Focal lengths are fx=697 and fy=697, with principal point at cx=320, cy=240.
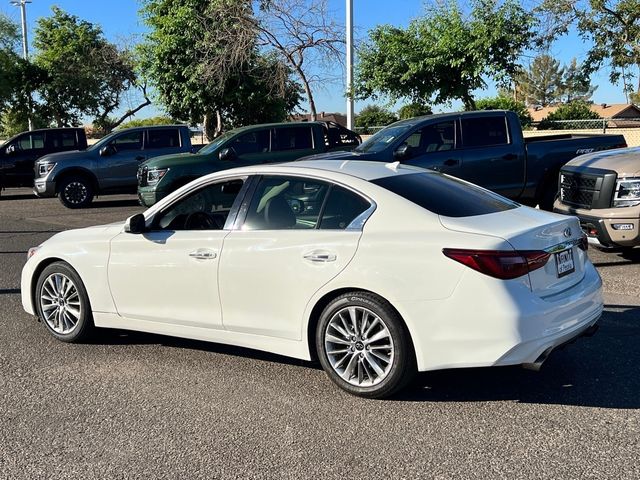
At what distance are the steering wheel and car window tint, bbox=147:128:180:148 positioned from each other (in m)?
12.3

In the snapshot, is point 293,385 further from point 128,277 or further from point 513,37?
point 513,37

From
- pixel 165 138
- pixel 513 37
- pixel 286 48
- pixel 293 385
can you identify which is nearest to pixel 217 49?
pixel 286 48

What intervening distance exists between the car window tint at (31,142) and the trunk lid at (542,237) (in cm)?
1783

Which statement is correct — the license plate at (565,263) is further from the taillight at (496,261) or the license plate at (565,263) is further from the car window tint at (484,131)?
the car window tint at (484,131)

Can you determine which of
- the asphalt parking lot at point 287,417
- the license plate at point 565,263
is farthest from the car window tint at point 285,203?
the license plate at point 565,263

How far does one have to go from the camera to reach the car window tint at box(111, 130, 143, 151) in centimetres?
1702

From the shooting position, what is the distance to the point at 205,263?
507cm

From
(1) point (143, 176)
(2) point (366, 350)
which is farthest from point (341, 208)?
(1) point (143, 176)

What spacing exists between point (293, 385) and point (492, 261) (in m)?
1.67

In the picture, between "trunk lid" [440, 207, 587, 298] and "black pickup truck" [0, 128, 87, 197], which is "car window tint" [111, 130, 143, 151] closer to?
"black pickup truck" [0, 128, 87, 197]

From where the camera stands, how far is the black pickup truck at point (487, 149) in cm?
1142

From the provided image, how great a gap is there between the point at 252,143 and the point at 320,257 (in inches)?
402

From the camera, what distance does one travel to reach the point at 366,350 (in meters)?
4.50

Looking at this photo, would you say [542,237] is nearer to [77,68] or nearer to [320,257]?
[320,257]
